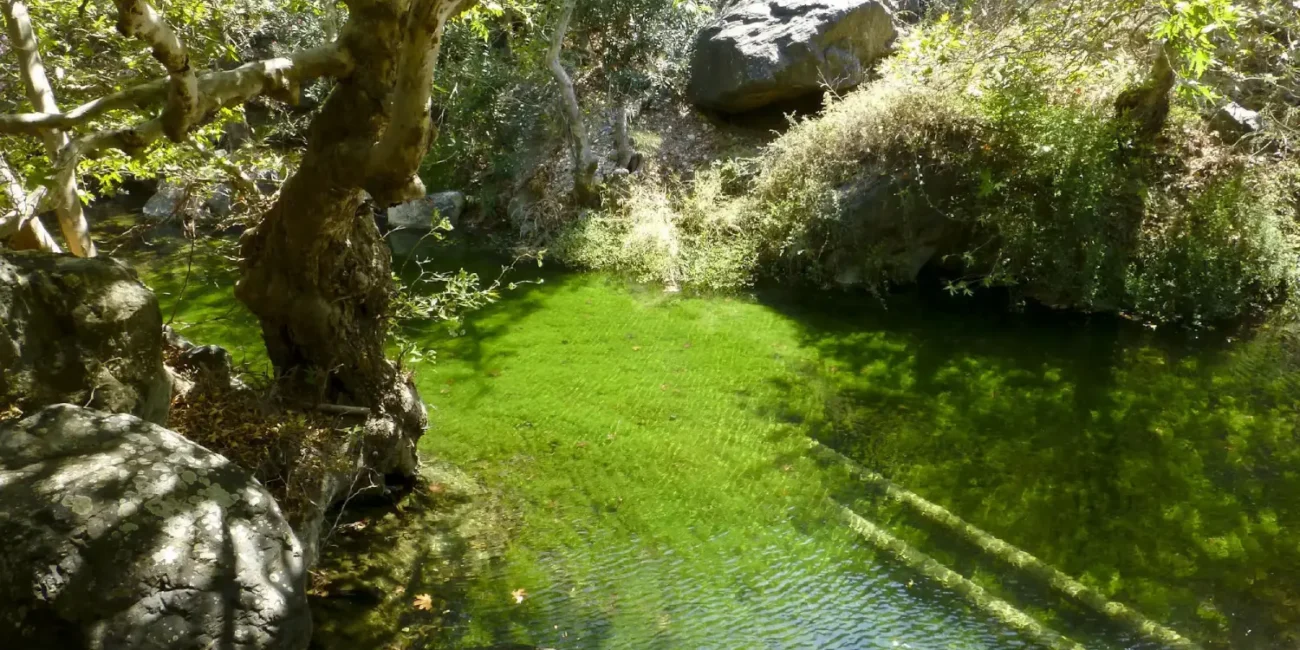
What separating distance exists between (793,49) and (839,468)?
7.29 m

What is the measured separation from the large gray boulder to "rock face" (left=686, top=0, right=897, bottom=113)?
30.8 ft

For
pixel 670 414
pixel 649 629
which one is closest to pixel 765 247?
pixel 670 414

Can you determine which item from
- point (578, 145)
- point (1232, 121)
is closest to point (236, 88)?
point (578, 145)

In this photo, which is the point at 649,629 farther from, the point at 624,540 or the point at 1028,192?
the point at 1028,192

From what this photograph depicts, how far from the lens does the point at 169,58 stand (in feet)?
8.92

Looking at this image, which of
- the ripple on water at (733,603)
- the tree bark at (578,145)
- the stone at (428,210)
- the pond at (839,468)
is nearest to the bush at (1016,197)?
the pond at (839,468)

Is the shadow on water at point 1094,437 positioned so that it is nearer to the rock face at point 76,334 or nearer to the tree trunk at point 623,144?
the tree trunk at point 623,144

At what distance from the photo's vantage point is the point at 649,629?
3.84 m

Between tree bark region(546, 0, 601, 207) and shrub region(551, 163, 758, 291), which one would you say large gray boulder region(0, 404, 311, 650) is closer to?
shrub region(551, 163, 758, 291)

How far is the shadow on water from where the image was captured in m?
4.40

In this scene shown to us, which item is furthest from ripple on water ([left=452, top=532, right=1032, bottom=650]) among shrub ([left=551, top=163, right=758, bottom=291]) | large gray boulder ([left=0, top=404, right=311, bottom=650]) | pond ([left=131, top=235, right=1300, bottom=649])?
shrub ([left=551, top=163, right=758, bottom=291])

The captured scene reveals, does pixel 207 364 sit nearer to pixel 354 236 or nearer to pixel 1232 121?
pixel 354 236

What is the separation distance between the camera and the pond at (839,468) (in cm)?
398

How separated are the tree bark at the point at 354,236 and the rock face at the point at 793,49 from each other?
25.7ft
